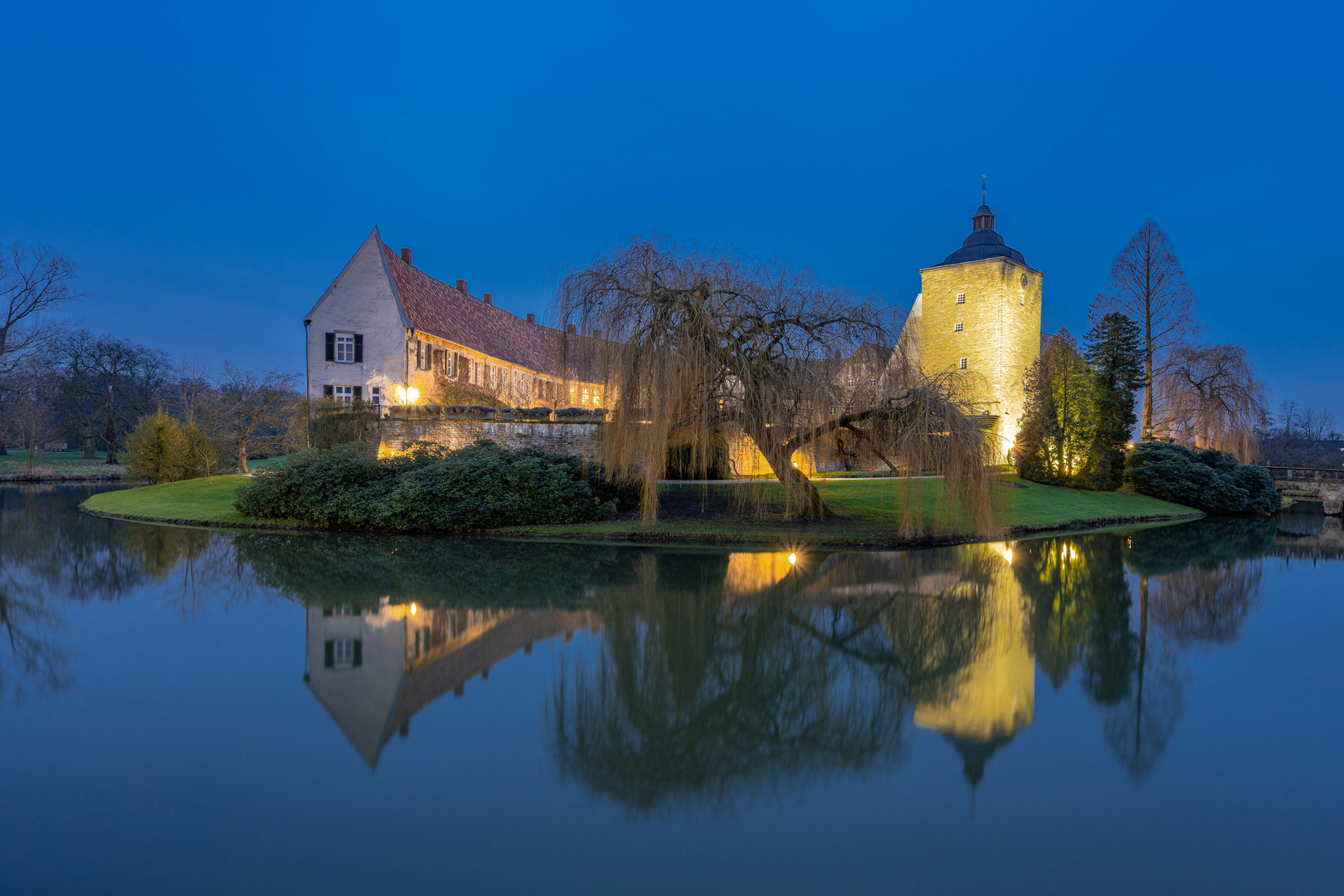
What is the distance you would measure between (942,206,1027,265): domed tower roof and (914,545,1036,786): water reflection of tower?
28352mm

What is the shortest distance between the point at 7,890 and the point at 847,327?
46.7 ft

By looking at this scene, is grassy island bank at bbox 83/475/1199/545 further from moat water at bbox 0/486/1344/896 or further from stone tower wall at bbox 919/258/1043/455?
stone tower wall at bbox 919/258/1043/455

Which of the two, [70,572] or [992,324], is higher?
[992,324]

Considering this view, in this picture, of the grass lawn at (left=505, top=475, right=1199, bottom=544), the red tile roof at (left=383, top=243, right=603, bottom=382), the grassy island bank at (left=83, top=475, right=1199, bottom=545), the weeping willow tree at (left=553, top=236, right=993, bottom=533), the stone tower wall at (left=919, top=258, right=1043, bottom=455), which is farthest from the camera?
the stone tower wall at (left=919, top=258, right=1043, bottom=455)

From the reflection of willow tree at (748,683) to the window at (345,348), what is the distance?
19486 mm

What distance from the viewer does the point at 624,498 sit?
18531mm

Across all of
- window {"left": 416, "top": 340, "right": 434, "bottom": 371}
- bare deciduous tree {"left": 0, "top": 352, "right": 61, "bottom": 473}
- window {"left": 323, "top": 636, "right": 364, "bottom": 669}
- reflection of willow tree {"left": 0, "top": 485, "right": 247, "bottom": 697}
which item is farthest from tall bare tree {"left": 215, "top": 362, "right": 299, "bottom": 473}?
window {"left": 323, "top": 636, "right": 364, "bottom": 669}

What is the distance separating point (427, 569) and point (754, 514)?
25.8 ft

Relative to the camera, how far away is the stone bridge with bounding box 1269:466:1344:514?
2781 cm

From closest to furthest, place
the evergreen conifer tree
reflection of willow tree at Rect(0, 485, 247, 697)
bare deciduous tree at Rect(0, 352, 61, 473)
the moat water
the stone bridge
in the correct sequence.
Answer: the moat water → reflection of willow tree at Rect(0, 485, 247, 697) → the evergreen conifer tree → the stone bridge → bare deciduous tree at Rect(0, 352, 61, 473)

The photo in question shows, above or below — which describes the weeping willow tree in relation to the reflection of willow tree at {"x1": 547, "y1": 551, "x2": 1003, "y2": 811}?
above

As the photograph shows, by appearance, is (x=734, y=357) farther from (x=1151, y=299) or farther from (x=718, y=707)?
(x=1151, y=299)

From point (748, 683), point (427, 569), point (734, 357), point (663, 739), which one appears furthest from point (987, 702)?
point (734, 357)

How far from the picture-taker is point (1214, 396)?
29.0 meters
